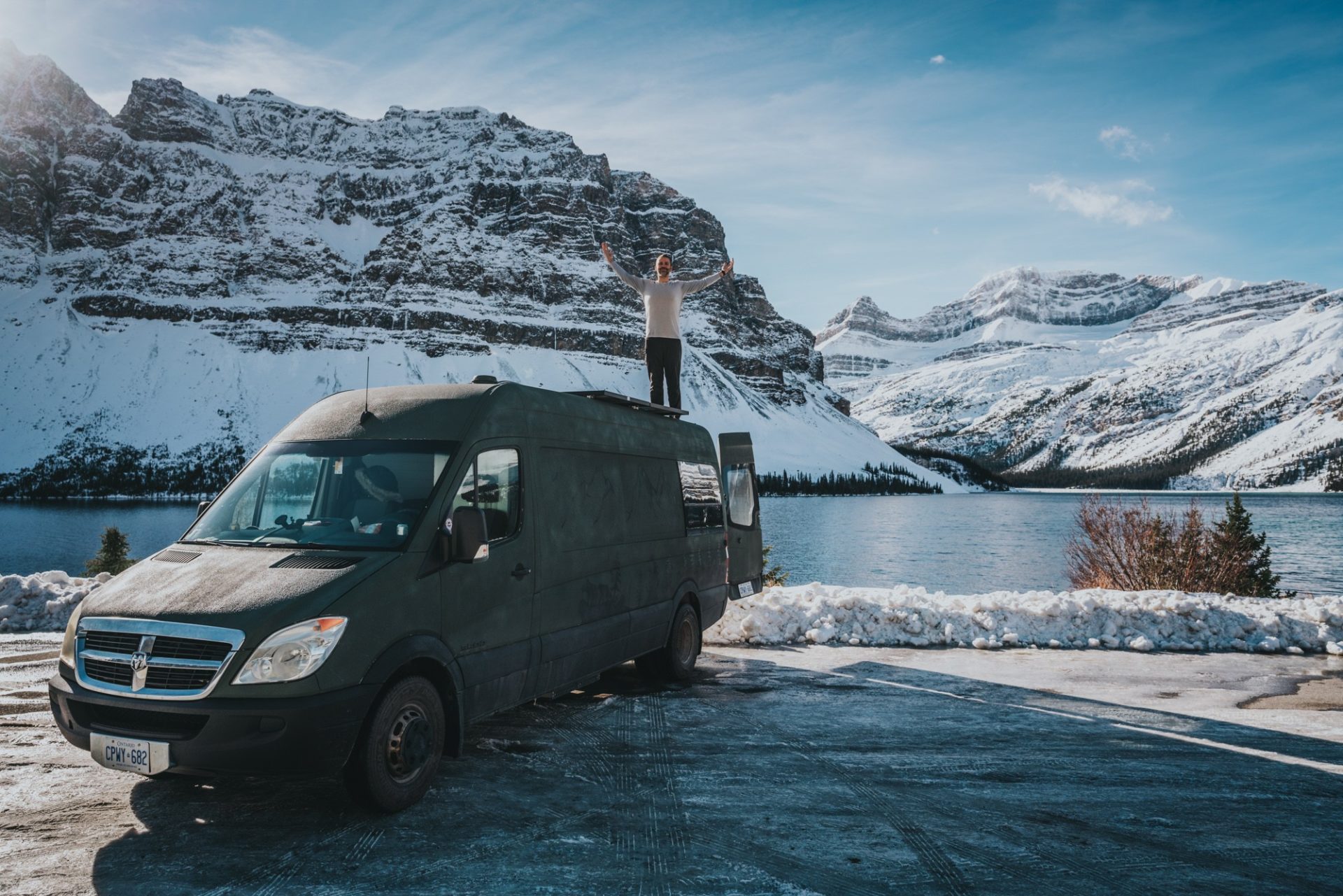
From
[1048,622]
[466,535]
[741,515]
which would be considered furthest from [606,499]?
[1048,622]

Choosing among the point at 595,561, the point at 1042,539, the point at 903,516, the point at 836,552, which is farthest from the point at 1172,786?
the point at 903,516

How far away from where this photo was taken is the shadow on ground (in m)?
4.23

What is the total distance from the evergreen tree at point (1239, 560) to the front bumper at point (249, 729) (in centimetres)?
1630

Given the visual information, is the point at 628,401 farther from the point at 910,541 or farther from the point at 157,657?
the point at 910,541

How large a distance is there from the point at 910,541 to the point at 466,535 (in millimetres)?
71996

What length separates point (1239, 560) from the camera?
17.8 metres

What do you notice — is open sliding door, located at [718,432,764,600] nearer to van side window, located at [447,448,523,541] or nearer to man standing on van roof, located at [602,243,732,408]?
man standing on van roof, located at [602,243,732,408]

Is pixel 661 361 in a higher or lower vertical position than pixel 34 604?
higher

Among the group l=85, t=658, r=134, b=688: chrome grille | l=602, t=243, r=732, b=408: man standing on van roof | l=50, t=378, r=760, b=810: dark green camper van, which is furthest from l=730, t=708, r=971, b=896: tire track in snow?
l=602, t=243, r=732, b=408: man standing on van roof

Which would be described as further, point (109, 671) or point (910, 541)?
point (910, 541)

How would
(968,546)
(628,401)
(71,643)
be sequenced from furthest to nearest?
1. (968,546)
2. (628,401)
3. (71,643)

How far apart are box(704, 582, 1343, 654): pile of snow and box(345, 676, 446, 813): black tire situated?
20.6 feet

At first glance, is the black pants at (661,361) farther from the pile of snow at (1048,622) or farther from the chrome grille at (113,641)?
the chrome grille at (113,641)

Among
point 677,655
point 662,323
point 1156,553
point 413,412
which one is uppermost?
point 662,323
